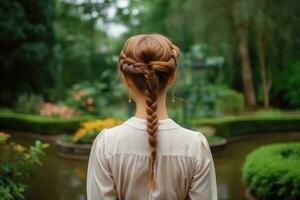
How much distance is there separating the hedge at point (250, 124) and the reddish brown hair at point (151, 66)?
12.5 m

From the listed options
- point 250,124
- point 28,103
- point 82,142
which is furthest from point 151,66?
point 28,103

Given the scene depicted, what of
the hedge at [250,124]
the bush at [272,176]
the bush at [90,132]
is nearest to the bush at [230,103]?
the hedge at [250,124]

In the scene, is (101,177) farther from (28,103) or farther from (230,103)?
(230,103)

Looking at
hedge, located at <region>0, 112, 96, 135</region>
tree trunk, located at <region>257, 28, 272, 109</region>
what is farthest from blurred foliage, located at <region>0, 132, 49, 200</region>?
tree trunk, located at <region>257, 28, 272, 109</region>

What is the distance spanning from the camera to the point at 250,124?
53.2 ft

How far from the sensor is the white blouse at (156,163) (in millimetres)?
1886

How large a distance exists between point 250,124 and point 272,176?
9.65 meters

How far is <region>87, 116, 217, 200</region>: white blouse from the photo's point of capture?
1.89 m

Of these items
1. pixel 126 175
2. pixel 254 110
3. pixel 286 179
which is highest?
pixel 126 175

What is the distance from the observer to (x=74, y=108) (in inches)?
660

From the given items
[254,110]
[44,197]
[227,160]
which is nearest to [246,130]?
[227,160]

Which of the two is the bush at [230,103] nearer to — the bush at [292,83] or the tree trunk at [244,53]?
the tree trunk at [244,53]

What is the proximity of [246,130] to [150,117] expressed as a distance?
14586mm

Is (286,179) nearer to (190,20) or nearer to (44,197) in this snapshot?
(44,197)
